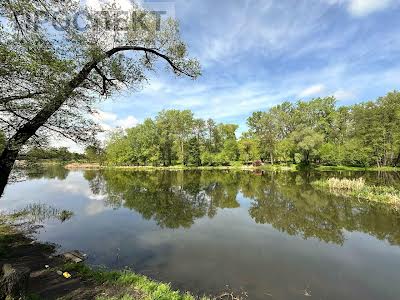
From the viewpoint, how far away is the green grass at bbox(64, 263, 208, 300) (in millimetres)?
7590

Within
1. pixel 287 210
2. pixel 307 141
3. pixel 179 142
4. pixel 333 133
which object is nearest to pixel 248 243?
pixel 287 210

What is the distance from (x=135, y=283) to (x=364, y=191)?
2905cm

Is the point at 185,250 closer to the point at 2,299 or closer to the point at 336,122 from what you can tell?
the point at 2,299

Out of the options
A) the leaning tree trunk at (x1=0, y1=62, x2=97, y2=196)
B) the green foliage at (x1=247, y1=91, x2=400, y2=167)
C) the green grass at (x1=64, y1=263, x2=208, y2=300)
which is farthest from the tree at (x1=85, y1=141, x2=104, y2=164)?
the green foliage at (x1=247, y1=91, x2=400, y2=167)

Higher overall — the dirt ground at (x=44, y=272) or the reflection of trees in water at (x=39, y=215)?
the dirt ground at (x=44, y=272)

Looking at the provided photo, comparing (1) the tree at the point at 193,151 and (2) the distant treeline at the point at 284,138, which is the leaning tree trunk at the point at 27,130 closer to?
(2) the distant treeline at the point at 284,138

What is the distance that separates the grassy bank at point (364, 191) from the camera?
24791 millimetres

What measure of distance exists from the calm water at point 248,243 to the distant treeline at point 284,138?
4342 centimetres

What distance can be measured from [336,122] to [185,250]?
76.8m

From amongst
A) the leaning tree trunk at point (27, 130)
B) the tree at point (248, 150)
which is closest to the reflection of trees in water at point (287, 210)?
the leaning tree trunk at point (27, 130)

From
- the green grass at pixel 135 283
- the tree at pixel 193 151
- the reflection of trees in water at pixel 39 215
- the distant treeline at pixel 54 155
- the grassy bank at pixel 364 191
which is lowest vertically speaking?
the reflection of trees in water at pixel 39 215

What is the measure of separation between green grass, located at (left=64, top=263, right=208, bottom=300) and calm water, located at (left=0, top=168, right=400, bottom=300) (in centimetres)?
138

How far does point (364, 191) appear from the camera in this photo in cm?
2853

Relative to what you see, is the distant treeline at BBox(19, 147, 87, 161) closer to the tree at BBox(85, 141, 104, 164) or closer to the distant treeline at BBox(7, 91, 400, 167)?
the tree at BBox(85, 141, 104, 164)
